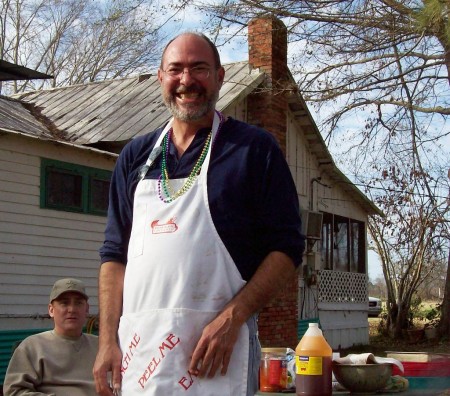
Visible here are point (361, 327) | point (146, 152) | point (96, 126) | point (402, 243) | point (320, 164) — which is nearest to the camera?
point (146, 152)

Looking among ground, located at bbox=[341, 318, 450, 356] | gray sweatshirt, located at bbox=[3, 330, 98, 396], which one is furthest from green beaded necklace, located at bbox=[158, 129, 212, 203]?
ground, located at bbox=[341, 318, 450, 356]

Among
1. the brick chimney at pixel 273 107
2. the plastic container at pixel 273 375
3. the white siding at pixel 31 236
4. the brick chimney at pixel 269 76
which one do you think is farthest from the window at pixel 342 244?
the plastic container at pixel 273 375

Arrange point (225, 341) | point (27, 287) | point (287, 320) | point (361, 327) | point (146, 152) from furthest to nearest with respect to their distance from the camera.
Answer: point (361, 327), point (287, 320), point (27, 287), point (146, 152), point (225, 341)

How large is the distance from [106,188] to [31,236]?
4.87 ft

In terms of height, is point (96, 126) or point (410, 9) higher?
point (410, 9)

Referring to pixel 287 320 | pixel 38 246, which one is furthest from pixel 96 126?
pixel 287 320

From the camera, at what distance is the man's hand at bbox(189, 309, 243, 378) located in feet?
6.34

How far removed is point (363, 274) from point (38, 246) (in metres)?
10.0

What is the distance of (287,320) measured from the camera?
13445 millimetres

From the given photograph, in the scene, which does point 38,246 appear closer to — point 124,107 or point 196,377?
point 124,107

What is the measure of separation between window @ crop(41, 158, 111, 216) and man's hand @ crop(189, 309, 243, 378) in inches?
329

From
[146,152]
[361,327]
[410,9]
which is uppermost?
[410,9]

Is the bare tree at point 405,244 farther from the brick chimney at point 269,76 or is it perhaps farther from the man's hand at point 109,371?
the man's hand at point 109,371

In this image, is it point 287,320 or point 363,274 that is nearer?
point 287,320
